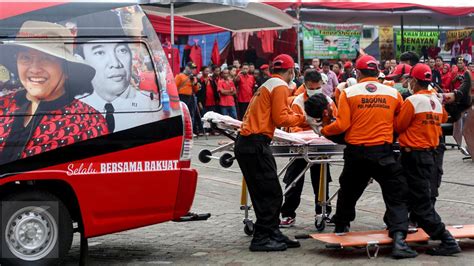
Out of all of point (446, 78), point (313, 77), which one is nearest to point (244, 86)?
point (446, 78)

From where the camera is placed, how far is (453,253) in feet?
25.1

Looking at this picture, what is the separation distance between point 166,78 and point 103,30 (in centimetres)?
70

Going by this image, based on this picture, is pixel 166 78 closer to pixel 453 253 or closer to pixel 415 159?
pixel 415 159

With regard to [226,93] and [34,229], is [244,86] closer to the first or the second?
[226,93]

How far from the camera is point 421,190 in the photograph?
25.4ft

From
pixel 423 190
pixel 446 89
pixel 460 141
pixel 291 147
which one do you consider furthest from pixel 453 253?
pixel 446 89

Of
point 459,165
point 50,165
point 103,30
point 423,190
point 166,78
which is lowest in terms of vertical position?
point 459,165

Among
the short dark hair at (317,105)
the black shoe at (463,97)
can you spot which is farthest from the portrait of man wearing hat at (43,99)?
the black shoe at (463,97)

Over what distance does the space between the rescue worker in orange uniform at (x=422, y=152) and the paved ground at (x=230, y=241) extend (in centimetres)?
26

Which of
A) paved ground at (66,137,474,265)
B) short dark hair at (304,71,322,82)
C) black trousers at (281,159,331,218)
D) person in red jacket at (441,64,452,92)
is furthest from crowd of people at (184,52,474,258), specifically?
person in red jacket at (441,64,452,92)

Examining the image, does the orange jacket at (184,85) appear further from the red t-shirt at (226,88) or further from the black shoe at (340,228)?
the black shoe at (340,228)

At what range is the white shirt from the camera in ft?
22.8

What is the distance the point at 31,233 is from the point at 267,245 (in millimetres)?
2294

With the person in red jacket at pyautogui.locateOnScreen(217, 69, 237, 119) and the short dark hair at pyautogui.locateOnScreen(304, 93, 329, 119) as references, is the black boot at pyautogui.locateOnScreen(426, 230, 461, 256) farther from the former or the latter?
the person in red jacket at pyautogui.locateOnScreen(217, 69, 237, 119)
